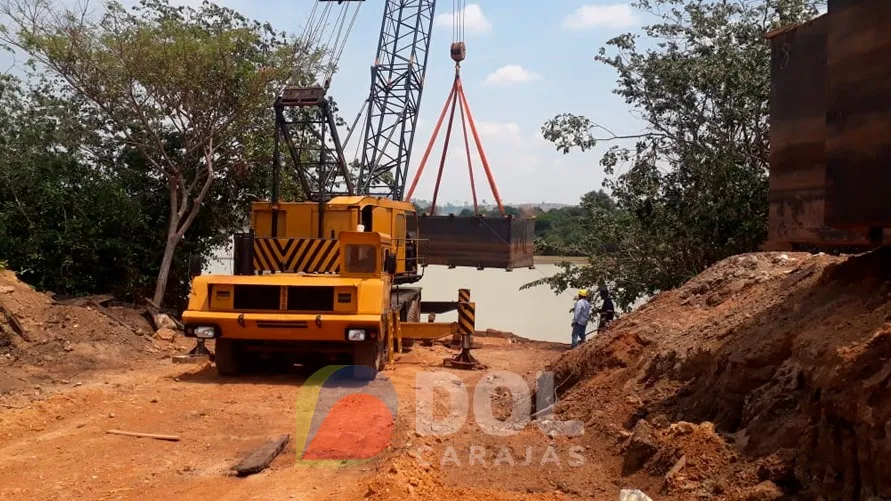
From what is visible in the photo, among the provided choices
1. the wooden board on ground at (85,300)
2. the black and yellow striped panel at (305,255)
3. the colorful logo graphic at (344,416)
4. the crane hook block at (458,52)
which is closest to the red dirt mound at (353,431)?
the colorful logo graphic at (344,416)

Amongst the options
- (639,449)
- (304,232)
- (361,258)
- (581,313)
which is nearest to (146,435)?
(361,258)

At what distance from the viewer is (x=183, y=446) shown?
7164 millimetres

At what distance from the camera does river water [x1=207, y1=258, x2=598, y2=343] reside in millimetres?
23141

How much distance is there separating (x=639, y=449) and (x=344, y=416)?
3.56 m

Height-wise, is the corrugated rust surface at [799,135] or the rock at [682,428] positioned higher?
the corrugated rust surface at [799,135]

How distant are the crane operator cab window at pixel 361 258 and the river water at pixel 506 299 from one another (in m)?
9.14

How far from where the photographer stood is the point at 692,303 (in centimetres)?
922

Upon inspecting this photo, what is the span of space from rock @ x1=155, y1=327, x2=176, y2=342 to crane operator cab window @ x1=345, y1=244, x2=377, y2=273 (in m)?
6.02

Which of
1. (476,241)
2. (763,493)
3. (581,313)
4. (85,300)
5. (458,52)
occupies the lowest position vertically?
(763,493)

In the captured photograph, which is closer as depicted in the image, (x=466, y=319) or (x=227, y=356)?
(x=227, y=356)

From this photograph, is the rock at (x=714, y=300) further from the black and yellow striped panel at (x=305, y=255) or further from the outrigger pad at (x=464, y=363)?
the black and yellow striped panel at (x=305, y=255)

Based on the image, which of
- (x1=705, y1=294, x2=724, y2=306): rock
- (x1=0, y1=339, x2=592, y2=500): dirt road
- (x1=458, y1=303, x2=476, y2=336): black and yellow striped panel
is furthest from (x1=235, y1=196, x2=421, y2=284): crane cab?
(x1=705, y1=294, x2=724, y2=306): rock

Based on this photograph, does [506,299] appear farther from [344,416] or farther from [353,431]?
[353,431]

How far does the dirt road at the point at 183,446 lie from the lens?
5.78 m
